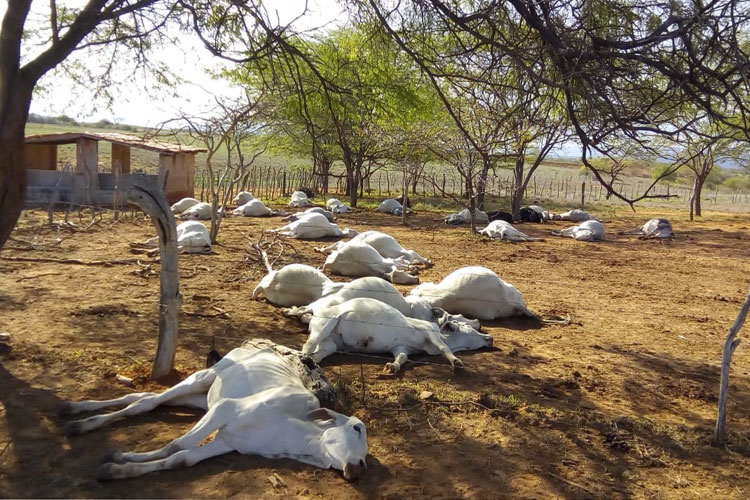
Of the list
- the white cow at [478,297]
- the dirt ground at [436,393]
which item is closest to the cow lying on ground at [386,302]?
the dirt ground at [436,393]

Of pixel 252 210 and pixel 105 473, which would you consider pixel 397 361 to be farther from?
pixel 252 210

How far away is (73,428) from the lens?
3.84m

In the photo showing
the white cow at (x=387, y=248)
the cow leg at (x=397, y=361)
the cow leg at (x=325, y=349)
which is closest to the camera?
the cow leg at (x=397, y=361)

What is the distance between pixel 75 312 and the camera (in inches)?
260

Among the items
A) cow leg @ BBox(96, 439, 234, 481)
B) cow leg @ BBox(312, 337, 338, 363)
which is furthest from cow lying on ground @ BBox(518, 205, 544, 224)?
cow leg @ BBox(96, 439, 234, 481)

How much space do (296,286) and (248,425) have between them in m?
3.77

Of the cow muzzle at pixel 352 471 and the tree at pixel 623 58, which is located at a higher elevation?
the tree at pixel 623 58

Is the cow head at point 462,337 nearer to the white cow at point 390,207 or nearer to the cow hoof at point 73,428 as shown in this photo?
the cow hoof at point 73,428

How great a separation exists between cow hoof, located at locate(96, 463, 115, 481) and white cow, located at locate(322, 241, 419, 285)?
20.7 ft

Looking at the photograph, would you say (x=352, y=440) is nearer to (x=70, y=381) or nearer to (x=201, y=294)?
(x=70, y=381)

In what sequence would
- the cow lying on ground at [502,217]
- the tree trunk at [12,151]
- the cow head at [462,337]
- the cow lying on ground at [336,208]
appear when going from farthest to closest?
1. the cow lying on ground at [336,208]
2. the cow lying on ground at [502,217]
3. the cow head at [462,337]
4. the tree trunk at [12,151]

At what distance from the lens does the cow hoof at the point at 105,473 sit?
3.32m

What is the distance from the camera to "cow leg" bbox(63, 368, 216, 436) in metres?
3.88

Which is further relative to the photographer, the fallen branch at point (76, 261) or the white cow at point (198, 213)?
the white cow at point (198, 213)
